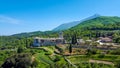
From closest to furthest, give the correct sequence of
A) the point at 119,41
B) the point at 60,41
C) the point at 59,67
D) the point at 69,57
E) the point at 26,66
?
the point at 59,67
the point at 26,66
the point at 69,57
the point at 119,41
the point at 60,41

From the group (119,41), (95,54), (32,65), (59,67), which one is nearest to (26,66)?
(32,65)

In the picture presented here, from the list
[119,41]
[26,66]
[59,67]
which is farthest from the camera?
[119,41]

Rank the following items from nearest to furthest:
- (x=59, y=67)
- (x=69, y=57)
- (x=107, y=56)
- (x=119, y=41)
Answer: (x=59, y=67)
(x=107, y=56)
(x=69, y=57)
(x=119, y=41)

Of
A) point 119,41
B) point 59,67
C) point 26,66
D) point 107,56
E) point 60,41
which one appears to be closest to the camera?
point 59,67

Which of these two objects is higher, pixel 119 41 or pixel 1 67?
pixel 119 41

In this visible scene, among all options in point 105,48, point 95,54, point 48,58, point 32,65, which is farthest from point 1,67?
point 105,48

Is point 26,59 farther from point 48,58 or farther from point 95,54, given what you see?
point 95,54

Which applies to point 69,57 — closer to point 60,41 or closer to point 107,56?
point 107,56

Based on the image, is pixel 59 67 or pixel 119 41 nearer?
pixel 59 67

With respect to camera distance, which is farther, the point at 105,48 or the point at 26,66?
the point at 105,48
